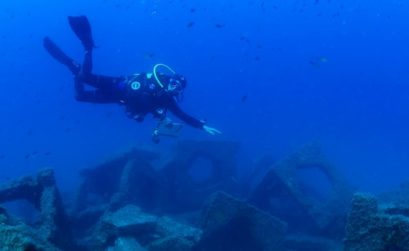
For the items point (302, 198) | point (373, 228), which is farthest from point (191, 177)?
point (373, 228)

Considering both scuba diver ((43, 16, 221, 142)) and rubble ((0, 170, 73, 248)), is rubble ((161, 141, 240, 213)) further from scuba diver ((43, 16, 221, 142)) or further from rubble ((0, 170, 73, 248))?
rubble ((0, 170, 73, 248))

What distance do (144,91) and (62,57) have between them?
4755 mm

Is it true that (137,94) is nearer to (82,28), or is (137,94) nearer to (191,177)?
(82,28)

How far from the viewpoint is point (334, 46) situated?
6078 inches

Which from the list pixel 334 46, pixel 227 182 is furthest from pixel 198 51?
pixel 227 182

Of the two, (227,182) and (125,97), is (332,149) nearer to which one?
(227,182)

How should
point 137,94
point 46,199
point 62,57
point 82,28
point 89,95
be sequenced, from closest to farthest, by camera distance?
point 46,199 < point 137,94 < point 82,28 < point 89,95 < point 62,57

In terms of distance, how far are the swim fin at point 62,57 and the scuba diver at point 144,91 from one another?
1255 mm

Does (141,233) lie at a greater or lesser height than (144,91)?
lesser

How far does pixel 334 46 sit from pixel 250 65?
42.6m

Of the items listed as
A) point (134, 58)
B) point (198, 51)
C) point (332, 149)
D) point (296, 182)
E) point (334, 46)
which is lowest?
point (296, 182)

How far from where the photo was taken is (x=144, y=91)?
944 centimetres

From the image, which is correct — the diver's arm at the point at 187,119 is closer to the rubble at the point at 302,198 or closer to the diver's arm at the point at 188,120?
the diver's arm at the point at 188,120

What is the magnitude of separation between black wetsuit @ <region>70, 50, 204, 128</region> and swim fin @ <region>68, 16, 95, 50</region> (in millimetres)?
231
